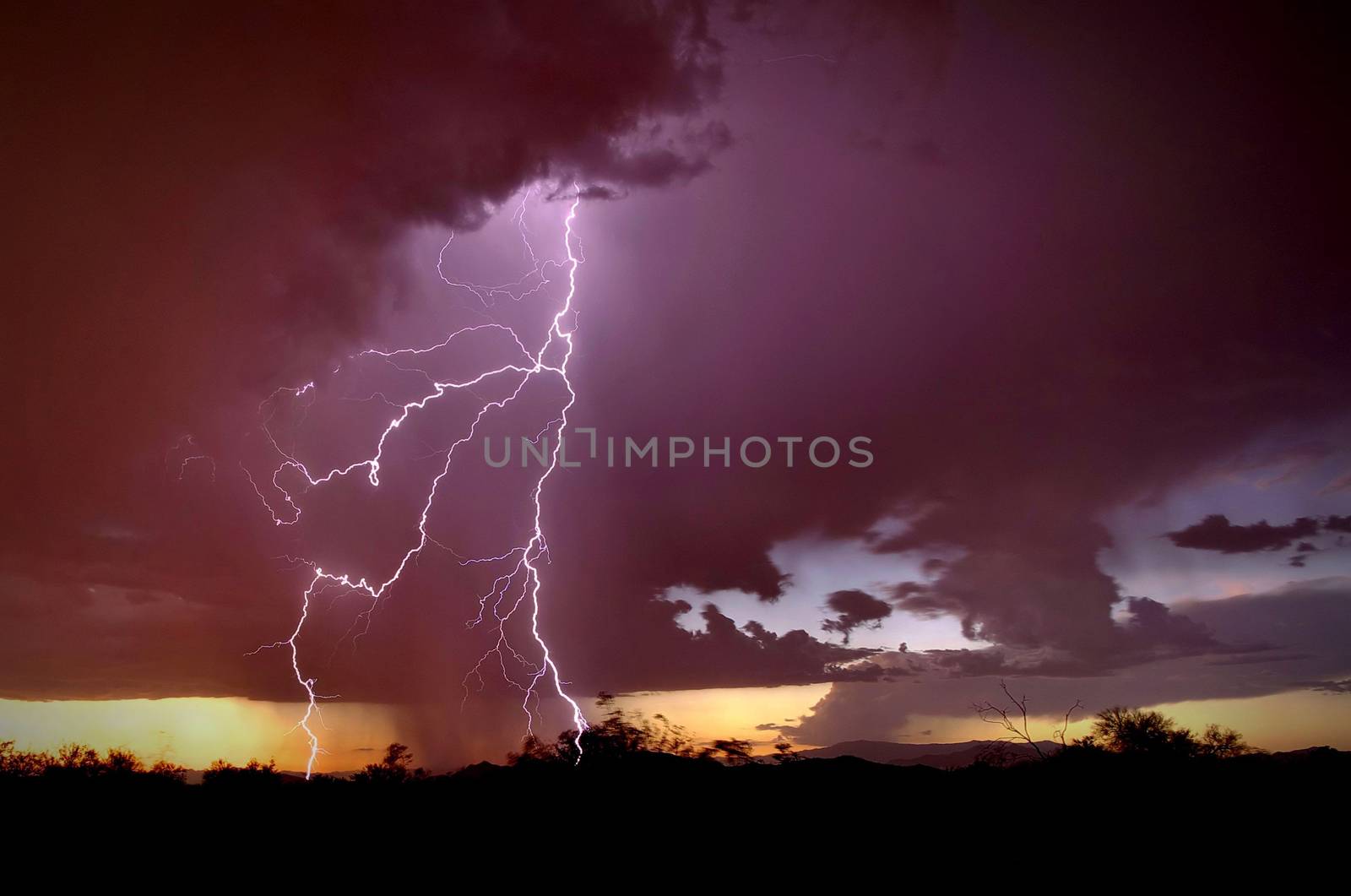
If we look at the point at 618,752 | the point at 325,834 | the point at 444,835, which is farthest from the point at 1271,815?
the point at 618,752

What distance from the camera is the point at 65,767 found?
12781mm

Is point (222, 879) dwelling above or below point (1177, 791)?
below

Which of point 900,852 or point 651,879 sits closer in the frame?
point 651,879

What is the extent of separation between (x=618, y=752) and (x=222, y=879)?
33.3 ft

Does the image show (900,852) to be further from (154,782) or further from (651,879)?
(154,782)

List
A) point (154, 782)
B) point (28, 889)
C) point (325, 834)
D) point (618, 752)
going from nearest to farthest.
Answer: point (28, 889) < point (325, 834) < point (154, 782) < point (618, 752)

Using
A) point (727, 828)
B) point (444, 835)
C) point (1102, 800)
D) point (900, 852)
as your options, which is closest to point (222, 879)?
point (444, 835)

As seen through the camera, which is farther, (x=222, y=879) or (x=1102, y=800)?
(x=1102, y=800)

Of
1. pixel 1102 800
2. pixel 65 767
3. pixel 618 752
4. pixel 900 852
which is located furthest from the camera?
pixel 618 752

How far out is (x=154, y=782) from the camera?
10320 millimetres

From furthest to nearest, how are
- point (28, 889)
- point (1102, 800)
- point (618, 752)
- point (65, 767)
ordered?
point (618, 752) → point (65, 767) → point (1102, 800) → point (28, 889)

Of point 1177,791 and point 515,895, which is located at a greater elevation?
point 1177,791

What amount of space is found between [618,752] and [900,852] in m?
9.68

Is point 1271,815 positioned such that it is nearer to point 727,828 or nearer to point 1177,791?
point 1177,791
